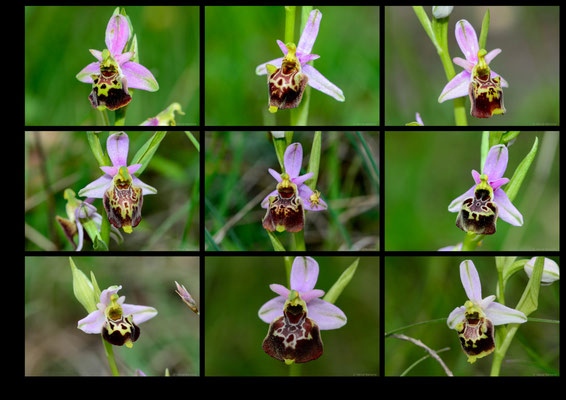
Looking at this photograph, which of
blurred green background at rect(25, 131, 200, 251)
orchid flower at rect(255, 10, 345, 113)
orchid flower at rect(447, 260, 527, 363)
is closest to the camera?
orchid flower at rect(255, 10, 345, 113)

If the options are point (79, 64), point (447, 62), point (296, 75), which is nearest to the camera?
point (296, 75)

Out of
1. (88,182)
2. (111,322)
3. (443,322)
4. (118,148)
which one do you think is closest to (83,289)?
(111,322)

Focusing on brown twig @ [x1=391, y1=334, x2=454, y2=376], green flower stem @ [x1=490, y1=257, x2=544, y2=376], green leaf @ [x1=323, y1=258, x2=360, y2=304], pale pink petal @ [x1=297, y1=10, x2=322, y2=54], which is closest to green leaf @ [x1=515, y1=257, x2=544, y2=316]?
green flower stem @ [x1=490, y1=257, x2=544, y2=376]

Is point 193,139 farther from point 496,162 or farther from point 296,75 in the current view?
point 496,162

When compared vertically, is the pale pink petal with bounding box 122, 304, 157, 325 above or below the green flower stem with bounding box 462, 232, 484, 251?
below

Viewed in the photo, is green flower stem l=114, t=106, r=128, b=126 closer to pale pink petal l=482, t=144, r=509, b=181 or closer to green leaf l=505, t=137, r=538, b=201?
pale pink petal l=482, t=144, r=509, b=181

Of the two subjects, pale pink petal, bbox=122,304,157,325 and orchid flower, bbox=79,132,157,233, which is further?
pale pink petal, bbox=122,304,157,325

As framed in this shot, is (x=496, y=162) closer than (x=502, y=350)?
Yes
